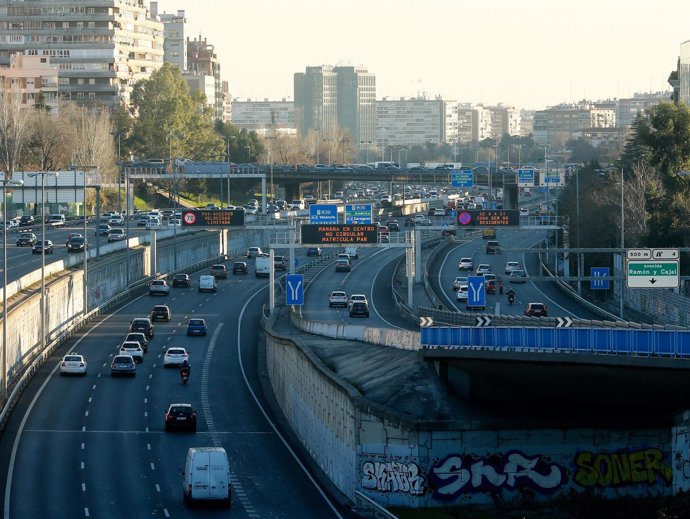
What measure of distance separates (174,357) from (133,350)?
2891 mm

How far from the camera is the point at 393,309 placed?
105m

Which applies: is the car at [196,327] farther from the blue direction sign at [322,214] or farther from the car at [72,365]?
the car at [72,365]

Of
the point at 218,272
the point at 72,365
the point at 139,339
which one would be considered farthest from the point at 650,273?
the point at 218,272

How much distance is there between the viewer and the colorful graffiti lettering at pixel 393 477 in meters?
44.7

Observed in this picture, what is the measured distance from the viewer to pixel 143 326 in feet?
288

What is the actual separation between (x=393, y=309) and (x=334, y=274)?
29.7 meters

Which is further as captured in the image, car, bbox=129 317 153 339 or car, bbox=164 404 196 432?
car, bbox=129 317 153 339

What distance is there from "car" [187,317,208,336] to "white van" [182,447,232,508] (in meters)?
43.4

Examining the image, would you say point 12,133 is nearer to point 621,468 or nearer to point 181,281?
point 181,281

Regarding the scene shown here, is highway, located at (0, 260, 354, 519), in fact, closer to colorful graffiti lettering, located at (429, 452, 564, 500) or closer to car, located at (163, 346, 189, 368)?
car, located at (163, 346, 189, 368)

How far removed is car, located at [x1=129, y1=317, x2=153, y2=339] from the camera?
8719cm

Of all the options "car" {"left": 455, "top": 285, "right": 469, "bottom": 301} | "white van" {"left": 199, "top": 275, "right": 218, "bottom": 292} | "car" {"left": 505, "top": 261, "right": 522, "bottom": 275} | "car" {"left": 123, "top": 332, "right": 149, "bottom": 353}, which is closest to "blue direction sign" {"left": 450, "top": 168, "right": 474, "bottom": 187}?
"car" {"left": 505, "top": 261, "right": 522, "bottom": 275}

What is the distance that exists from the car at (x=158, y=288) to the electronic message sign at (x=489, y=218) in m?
23.9

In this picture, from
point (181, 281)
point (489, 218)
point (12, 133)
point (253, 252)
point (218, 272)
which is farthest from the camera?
point (12, 133)
